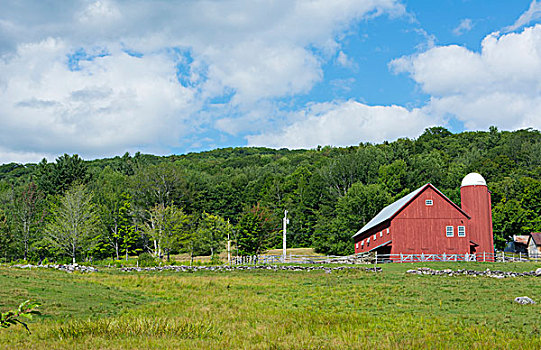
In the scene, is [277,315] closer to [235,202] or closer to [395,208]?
[395,208]

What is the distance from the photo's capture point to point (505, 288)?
2316 cm

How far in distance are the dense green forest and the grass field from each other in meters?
33.8

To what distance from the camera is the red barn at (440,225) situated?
4753cm

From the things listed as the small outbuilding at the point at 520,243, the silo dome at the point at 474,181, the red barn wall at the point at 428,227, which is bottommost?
the small outbuilding at the point at 520,243

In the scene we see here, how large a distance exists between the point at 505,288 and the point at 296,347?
1638 centimetres

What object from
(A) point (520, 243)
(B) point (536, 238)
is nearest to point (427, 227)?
Answer: (B) point (536, 238)

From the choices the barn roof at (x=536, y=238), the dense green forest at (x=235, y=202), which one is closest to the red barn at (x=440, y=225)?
the dense green forest at (x=235, y=202)

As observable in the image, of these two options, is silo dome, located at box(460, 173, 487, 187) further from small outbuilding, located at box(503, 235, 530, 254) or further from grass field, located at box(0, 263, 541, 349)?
small outbuilding, located at box(503, 235, 530, 254)

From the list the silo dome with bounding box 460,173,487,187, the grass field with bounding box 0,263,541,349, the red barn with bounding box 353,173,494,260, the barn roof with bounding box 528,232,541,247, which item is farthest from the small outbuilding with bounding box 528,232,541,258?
the grass field with bounding box 0,263,541,349

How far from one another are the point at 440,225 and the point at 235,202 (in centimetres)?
6376

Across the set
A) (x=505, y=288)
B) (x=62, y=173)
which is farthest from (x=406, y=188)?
(x=62, y=173)

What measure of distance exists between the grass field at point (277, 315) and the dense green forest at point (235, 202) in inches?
1329

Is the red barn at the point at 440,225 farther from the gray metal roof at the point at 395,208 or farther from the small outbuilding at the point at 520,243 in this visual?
the small outbuilding at the point at 520,243

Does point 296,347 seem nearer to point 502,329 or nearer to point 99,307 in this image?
point 502,329
